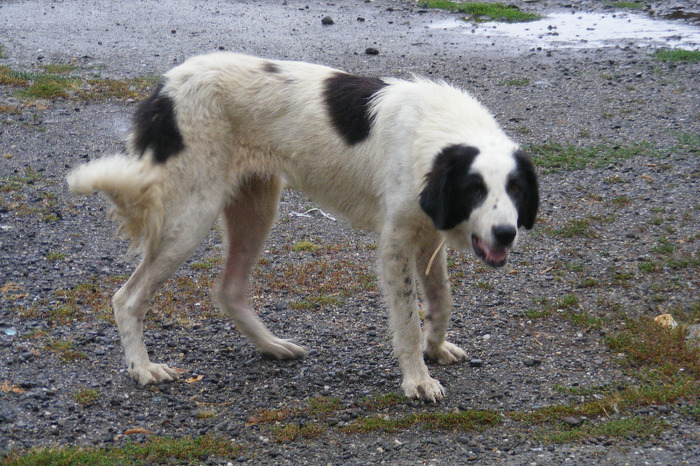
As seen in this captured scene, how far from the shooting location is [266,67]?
507 centimetres

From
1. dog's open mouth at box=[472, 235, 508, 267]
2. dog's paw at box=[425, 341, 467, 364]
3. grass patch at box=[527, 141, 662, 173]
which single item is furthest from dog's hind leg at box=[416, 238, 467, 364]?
grass patch at box=[527, 141, 662, 173]

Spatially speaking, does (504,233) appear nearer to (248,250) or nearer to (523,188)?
(523,188)

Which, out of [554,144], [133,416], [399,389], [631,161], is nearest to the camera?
[133,416]

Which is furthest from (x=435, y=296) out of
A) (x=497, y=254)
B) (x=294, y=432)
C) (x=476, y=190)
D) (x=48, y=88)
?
(x=48, y=88)

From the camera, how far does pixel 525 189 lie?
431 centimetres

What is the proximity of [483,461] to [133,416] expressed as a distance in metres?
1.87

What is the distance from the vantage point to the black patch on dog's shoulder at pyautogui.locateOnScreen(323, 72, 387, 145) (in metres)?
4.85

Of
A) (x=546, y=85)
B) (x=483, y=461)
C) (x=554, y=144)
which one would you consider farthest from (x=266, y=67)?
(x=546, y=85)

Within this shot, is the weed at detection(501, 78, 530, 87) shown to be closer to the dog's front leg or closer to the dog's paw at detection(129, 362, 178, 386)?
the dog's front leg

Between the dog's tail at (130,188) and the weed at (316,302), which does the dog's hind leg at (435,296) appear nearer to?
the weed at (316,302)

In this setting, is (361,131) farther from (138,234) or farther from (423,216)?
(138,234)

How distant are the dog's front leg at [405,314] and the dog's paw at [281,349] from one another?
78 cm

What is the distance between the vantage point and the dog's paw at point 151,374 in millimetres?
4699

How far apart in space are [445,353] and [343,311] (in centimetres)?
102
